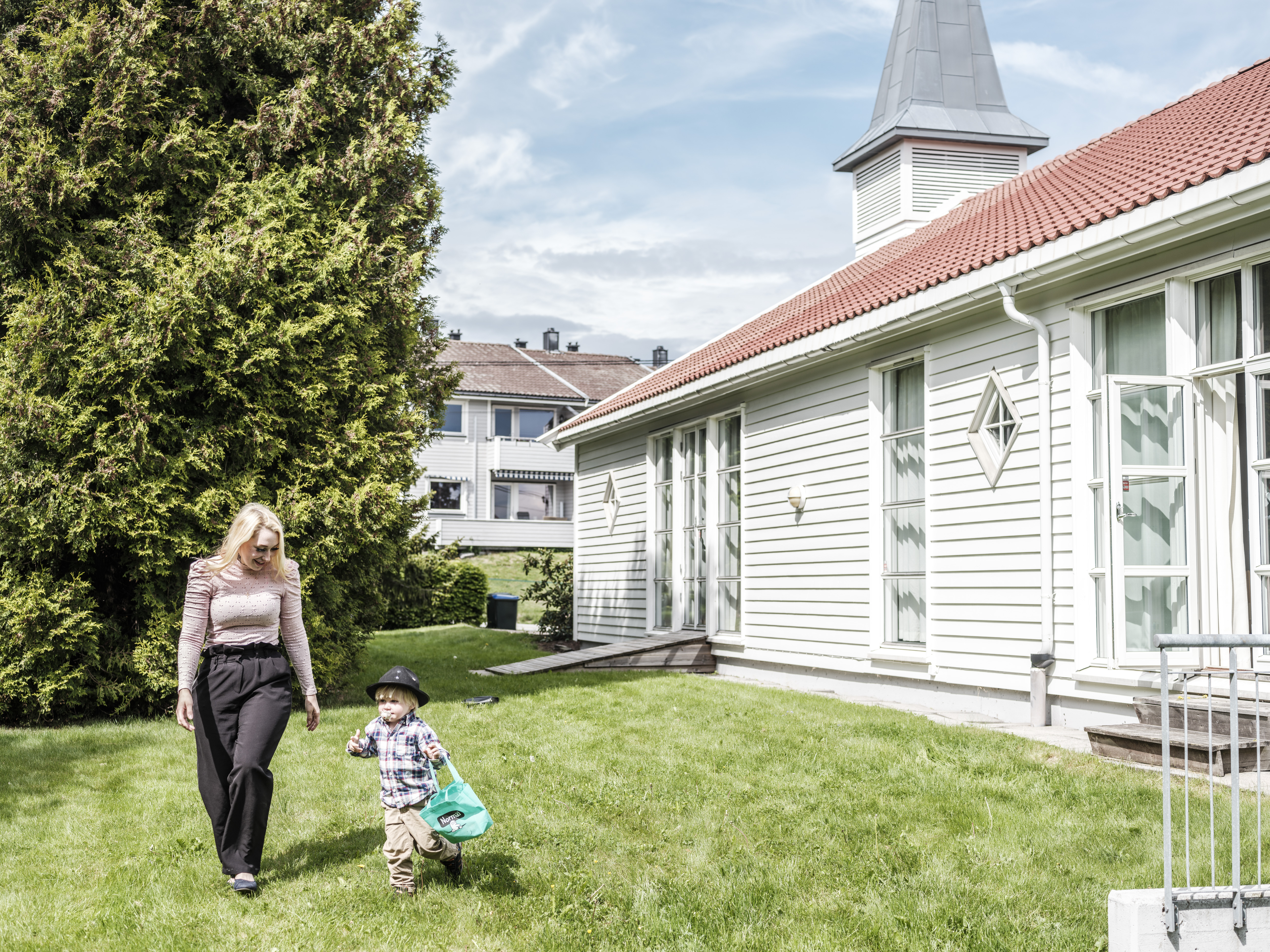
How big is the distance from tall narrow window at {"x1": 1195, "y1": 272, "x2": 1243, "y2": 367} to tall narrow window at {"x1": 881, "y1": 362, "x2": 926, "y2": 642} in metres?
2.97

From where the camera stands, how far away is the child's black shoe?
506cm

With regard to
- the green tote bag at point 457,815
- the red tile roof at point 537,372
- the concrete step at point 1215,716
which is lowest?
the green tote bag at point 457,815

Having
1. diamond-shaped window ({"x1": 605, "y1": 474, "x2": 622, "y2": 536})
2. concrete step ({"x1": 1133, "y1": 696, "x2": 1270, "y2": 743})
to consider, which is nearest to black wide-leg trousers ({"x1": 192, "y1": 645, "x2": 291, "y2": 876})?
concrete step ({"x1": 1133, "y1": 696, "x2": 1270, "y2": 743})

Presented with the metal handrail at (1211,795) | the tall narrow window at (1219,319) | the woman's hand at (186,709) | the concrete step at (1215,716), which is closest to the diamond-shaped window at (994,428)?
the tall narrow window at (1219,319)

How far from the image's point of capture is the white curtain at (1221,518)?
7320mm

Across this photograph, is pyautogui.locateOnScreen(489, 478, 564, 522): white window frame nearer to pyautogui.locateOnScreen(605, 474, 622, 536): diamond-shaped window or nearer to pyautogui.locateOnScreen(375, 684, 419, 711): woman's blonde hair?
pyautogui.locateOnScreen(605, 474, 622, 536): diamond-shaped window

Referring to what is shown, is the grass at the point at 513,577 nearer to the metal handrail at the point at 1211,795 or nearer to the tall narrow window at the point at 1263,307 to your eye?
the tall narrow window at the point at 1263,307

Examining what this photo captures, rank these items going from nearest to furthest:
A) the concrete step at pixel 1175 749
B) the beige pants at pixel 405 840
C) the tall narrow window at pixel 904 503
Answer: the beige pants at pixel 405 840 < the concrete step at pixel 1175 749 < the tall narrow window at pixel 904 503

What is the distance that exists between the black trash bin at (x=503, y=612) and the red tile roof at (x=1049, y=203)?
9.48 meters

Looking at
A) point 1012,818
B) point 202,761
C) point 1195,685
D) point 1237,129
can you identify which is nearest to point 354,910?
point 202,761

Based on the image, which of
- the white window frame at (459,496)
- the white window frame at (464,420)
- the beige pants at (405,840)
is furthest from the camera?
the white window frame at (464,420)

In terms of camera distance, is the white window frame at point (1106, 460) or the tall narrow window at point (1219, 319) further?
the white window frame at point (1106, 460)

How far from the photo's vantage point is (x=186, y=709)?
5.13 metres

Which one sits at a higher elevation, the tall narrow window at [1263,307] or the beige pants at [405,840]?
the tall narrow window at [1263,307]
